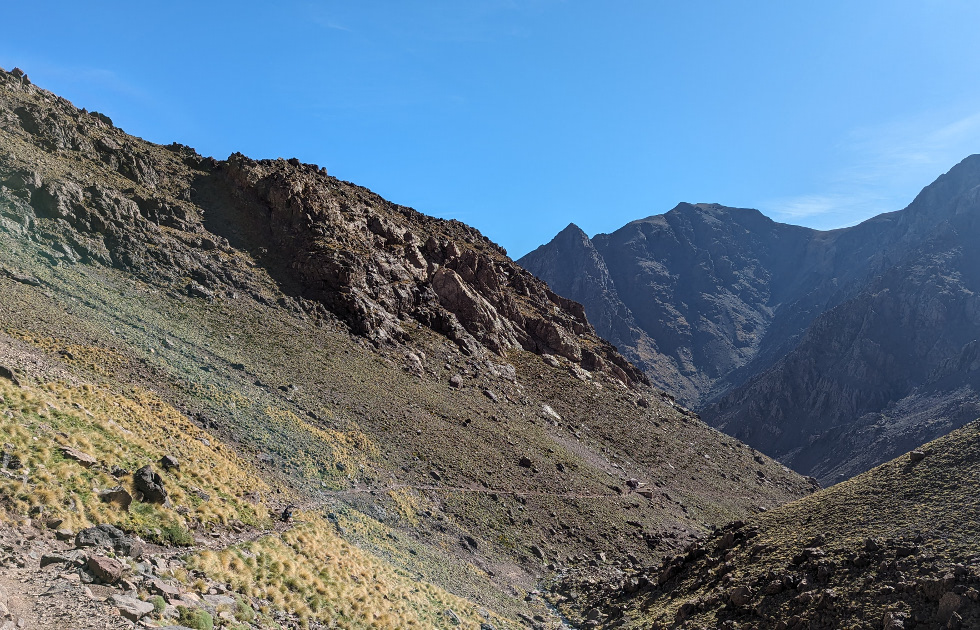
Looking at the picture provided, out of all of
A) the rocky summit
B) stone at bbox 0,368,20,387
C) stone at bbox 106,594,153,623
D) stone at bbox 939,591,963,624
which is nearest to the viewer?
stone at bbox 106,594,153,623

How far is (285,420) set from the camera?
35.9 metres

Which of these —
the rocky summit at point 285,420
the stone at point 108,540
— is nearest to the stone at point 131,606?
the rocky summit at point 285,420

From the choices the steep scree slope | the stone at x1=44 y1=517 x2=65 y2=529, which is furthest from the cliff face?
the stone at x1=44 y1=517 x2=65 y2=529

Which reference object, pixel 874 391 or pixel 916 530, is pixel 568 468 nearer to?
pixel 916 530

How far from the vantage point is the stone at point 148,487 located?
16.9 metres

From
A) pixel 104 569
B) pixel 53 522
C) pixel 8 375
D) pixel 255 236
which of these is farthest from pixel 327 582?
pixel 255 236

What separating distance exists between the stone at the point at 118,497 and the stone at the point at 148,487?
77 cm

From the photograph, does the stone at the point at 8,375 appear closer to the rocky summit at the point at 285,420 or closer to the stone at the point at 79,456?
the rocky summit at the point at 285,420

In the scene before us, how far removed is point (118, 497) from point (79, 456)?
214 cm

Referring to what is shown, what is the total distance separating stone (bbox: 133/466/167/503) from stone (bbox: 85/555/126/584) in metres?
5.15

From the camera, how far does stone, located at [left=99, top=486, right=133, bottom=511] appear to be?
15.4 metres

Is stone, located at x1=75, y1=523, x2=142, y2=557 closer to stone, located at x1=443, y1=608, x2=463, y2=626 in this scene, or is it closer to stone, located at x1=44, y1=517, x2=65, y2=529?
stone, located at x1=44, y1=517, x2=65, y2=529

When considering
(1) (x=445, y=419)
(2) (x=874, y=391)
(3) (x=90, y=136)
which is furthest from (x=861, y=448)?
(3) (x=90, y=136)

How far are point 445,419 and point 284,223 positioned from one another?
112ft
